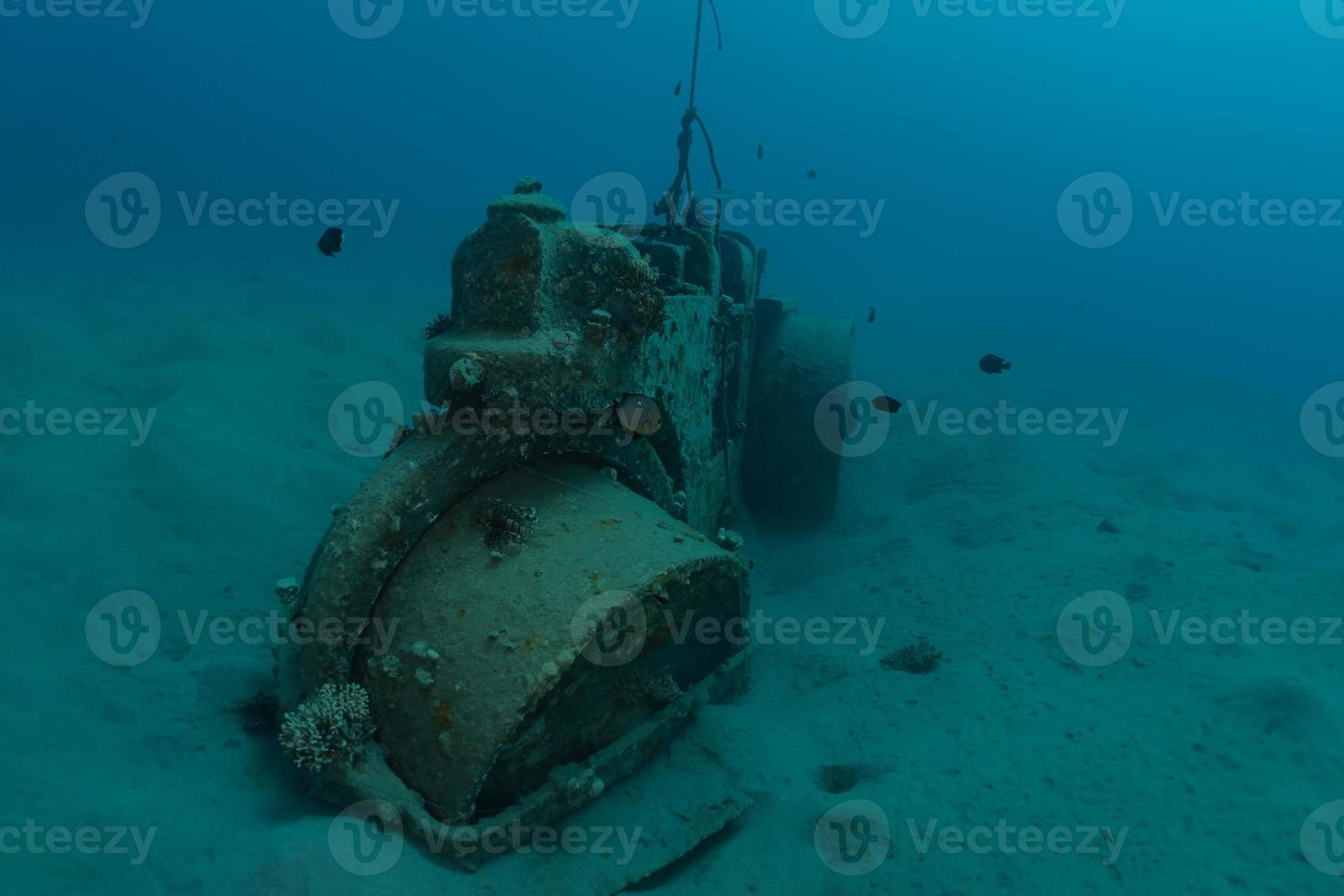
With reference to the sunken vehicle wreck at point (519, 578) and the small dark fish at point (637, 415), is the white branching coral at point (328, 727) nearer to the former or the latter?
the sunken vehicle wreck at point (519, 578)

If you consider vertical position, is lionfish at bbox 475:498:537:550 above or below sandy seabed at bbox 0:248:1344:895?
above

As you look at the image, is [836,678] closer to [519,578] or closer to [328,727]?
[519,578]

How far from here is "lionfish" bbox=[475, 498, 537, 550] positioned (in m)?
3.98

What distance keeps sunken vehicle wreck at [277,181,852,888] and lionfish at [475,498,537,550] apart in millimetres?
12

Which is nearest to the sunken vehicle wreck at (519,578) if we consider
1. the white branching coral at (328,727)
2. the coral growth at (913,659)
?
the white branching coral at (328,727)

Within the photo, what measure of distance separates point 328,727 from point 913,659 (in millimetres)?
4672

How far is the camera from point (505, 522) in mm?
4020

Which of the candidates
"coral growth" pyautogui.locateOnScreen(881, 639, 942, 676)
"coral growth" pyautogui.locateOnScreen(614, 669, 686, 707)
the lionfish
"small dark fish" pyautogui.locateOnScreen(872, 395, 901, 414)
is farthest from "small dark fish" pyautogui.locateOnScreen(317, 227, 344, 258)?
"coral growth" pyautogui.locateOnScreen(881, 639, 942, 676)

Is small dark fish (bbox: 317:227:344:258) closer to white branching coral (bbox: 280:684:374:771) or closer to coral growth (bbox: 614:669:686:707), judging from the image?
white branching coral (bbox: 280:684:374:771)

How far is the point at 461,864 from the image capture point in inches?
129

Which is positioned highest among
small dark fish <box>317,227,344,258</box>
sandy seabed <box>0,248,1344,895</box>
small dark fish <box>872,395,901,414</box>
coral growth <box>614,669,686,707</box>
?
small dark fish <box>317,227,344,258</box>

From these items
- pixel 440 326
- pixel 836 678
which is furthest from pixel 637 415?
pixel 836 678

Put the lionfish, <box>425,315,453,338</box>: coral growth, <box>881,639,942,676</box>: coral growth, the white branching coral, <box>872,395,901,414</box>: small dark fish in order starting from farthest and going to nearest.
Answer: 1. <box>872,395,901,414</box>: small dark fish
2. <box>881,639,942,676</box>: coral growth
3. <box>425,315,453,338</box>: coral growth
4. the lionfish
5. the white branching coral

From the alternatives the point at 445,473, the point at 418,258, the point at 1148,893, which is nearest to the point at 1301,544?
the point at 1148,893
